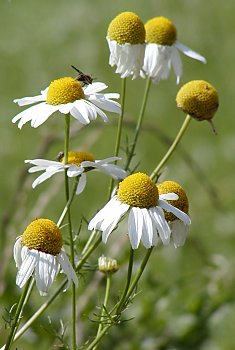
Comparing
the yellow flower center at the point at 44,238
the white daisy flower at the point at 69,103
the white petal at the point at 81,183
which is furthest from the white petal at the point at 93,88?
the yellow flower center at the point at 44,238

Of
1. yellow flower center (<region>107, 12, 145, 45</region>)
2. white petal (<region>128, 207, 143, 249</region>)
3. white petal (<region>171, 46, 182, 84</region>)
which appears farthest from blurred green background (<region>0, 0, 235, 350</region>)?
white petal (<region>128, 207, 143, 249</region>)

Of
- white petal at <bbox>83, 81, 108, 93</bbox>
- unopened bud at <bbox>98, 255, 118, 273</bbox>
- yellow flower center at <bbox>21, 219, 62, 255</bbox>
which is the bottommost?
unopened bud at <bbox>98, 255, 118, 273</bbox>

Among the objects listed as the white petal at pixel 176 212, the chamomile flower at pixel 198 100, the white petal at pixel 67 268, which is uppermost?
the chamomile flower at pixel 198 100

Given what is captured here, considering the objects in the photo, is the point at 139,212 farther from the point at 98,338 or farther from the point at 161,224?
the point at 98,338

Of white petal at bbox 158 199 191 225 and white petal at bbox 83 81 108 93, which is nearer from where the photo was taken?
white petal at bbox 158 199 191 225

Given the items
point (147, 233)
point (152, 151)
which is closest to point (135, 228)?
point (147, 233)

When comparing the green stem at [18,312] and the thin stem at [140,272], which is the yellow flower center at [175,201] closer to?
the thin stem at [140,272]

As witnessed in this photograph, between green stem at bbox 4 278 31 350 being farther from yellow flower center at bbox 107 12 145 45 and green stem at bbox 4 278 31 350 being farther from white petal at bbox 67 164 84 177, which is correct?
yellow flower center at bbox 107 12 145 45
